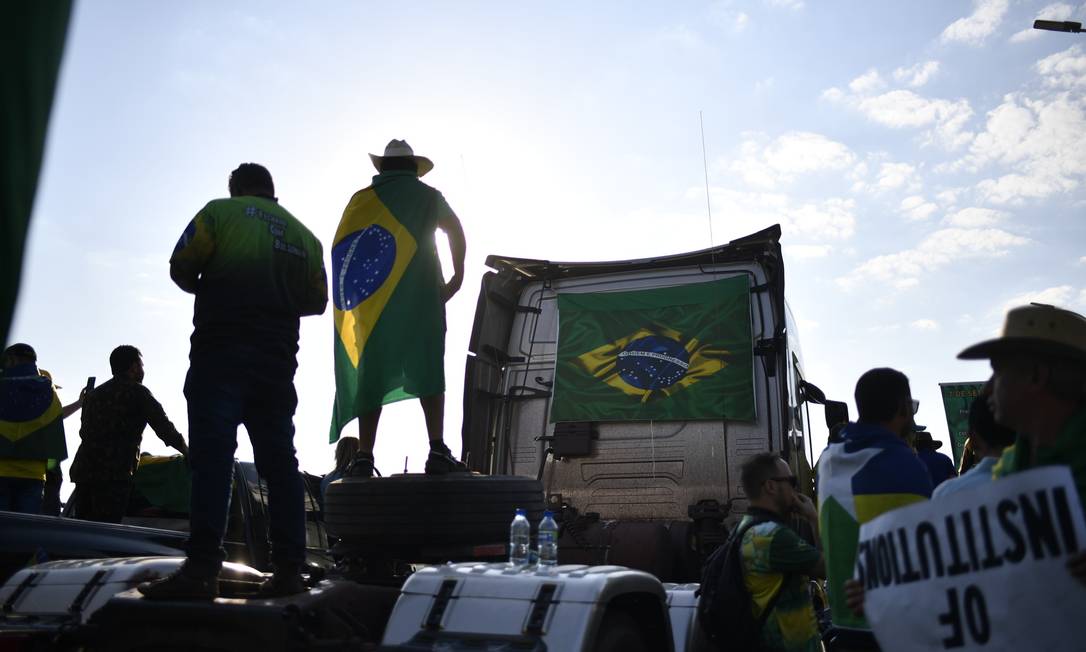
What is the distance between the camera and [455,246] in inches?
185

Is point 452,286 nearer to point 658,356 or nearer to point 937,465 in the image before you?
point 658,356

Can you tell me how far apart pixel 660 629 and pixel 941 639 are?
1.64 m

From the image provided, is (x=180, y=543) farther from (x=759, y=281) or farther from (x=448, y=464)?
(x=759, y=281)

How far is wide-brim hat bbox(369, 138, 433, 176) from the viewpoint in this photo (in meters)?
4.73

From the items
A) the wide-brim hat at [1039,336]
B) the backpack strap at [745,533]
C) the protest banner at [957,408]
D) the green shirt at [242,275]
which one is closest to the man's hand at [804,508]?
the backpack strap at [745,533]

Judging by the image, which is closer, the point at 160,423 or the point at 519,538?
the point at 519,538

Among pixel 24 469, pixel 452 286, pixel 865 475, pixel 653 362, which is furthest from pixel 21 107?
pixel 653 362

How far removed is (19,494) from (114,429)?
0.96 metres

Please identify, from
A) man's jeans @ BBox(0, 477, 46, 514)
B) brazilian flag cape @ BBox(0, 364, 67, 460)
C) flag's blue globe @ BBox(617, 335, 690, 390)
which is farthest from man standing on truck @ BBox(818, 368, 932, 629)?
man's jeans @ BBox(0, 477, 46, 514)

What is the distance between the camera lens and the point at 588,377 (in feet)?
25.7

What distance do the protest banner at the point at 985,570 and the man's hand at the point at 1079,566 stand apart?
0.02m

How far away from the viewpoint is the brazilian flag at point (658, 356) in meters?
7.45

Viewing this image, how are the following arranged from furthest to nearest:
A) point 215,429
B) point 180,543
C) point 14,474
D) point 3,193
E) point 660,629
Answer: point 14,474, point 180,543, point 660,629, point 215,429, point 3,193

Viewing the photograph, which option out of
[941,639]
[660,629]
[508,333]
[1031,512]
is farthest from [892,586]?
[508,333]
